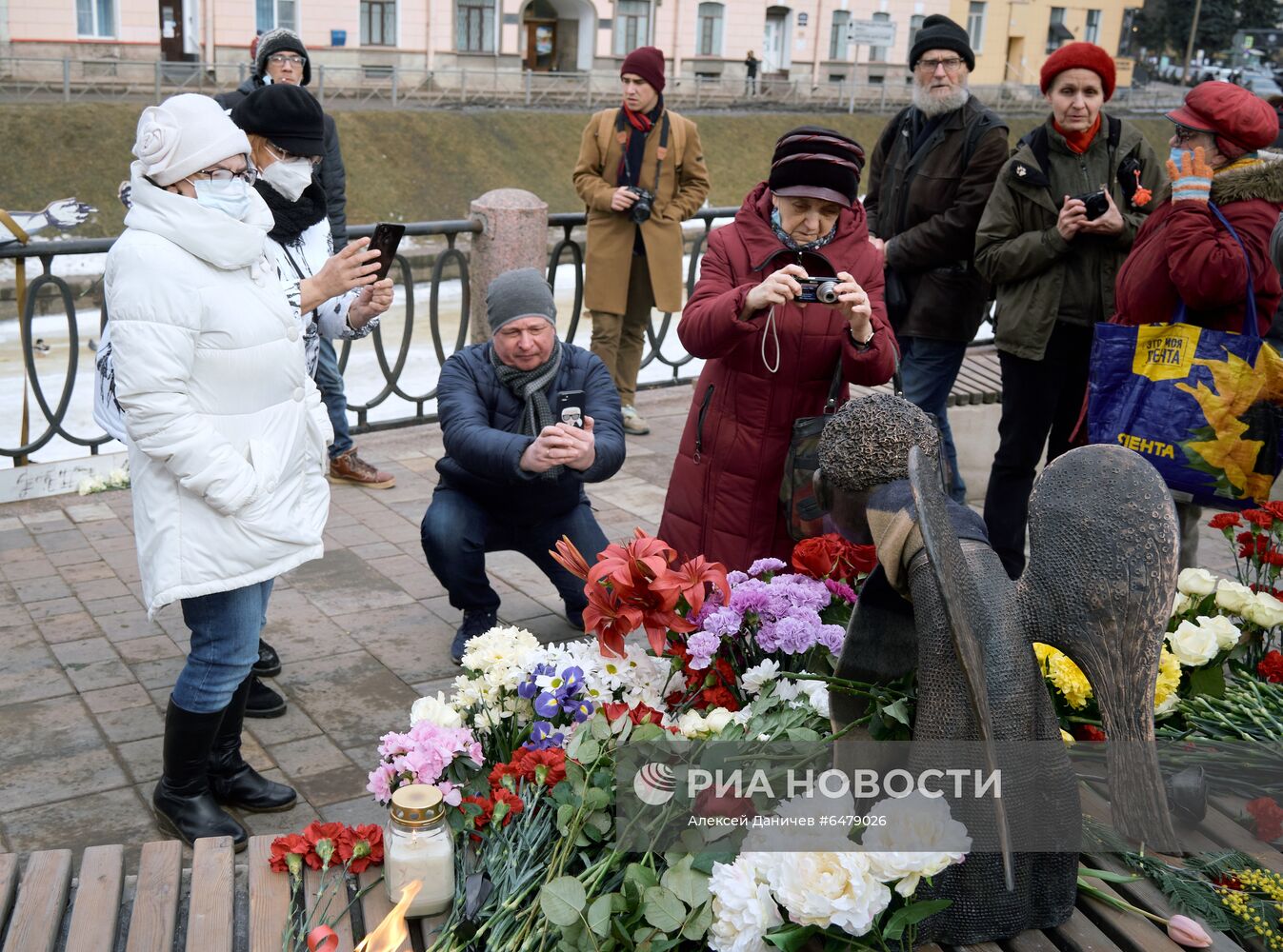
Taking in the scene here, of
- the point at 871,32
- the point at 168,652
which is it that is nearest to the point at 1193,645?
the point at 168,652

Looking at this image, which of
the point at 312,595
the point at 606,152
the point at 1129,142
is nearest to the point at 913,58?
the point at 1129,142

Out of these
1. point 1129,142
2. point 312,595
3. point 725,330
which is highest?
point 1129,142

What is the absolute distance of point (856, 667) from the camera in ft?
8.15

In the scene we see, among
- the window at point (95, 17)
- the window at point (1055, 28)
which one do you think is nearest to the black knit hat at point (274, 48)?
the window at point (95, 17)

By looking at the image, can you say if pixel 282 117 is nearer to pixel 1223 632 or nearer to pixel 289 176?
pixel 289 176

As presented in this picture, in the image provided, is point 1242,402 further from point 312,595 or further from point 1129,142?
point 312,595

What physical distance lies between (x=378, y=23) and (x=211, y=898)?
38.1 metres

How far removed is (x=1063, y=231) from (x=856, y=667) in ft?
9.18

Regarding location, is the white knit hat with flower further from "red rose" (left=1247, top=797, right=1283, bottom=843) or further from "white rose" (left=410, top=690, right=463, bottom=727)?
"red rose" (left=1247, top=797, right=1283, bottom=843)

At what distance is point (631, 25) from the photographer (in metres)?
42.7

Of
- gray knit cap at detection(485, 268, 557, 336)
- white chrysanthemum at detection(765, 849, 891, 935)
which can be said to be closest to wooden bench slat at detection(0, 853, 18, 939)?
white chrysanthemum at detection(765, 849, 891, 935)

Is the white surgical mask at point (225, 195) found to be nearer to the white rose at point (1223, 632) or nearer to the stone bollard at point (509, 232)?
the white rose at point (1223, 632)

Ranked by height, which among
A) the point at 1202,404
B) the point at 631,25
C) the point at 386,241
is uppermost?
the point at 631,25

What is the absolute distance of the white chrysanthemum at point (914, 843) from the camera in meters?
2.07
